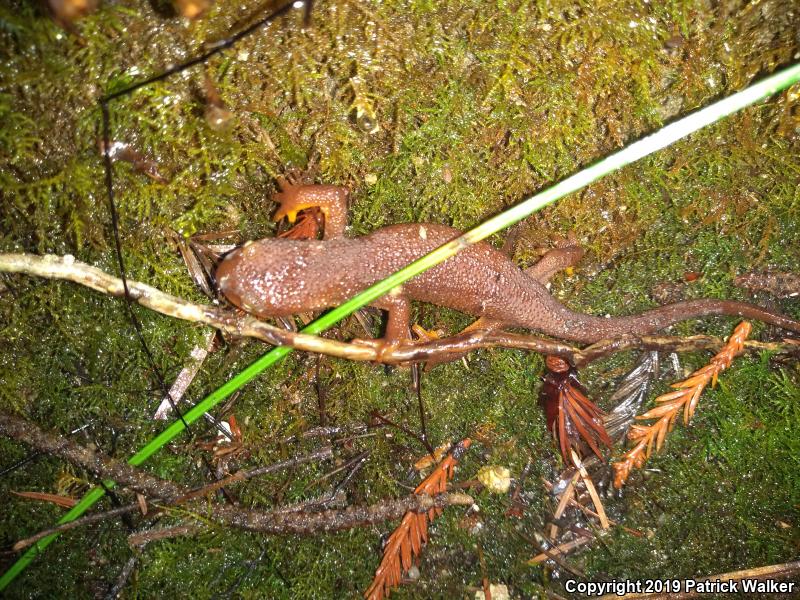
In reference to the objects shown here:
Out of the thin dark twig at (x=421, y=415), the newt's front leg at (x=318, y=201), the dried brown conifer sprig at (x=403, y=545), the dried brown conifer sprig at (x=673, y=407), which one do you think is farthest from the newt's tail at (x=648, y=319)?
the newt's front leg at (x=318, y=201)

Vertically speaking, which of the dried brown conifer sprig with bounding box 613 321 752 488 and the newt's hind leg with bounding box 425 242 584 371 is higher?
the newt's hind leg with bounding box 425 242 584 371

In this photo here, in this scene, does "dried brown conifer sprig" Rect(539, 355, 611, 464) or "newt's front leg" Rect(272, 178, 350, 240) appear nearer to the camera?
"newt's front leg" Rect(272, 178, 350, 240)

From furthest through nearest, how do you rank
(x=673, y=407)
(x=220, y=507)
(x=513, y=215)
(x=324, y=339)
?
(x=673, y=407)
(x=220, y=507)
(x=324, y=339)
(x=513, y=215)

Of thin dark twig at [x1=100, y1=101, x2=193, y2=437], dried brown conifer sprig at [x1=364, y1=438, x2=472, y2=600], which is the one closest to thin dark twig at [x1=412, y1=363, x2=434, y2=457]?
dried brown conifer sprig at [x1=364, y1=438, x2=472, y2=600]

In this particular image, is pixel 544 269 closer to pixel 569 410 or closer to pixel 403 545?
pixel 569 410

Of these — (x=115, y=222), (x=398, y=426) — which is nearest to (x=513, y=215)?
(x=398, y=426)

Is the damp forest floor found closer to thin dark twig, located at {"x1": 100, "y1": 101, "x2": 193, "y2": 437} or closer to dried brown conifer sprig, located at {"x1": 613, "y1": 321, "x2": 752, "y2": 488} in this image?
thin dark twig, located at {"x1": 100, "y1": 101, "x2": 193, "y2": 437}

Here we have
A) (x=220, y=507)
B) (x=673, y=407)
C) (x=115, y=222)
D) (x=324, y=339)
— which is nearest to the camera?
(x=115, y=222)
